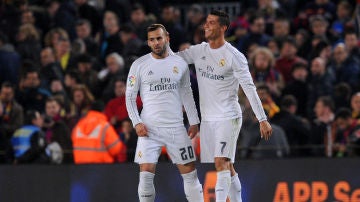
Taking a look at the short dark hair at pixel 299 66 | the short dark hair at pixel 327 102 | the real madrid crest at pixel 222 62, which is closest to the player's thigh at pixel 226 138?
the real madrid crest at pixel 222 62

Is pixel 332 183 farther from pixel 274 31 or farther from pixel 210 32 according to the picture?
pixel 274 31

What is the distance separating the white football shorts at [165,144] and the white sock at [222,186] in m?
0.41

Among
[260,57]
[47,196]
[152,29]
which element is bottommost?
[47,196]

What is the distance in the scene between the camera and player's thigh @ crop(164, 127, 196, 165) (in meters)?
13.1

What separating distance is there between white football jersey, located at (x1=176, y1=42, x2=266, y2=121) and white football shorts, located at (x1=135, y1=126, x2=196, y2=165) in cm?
43

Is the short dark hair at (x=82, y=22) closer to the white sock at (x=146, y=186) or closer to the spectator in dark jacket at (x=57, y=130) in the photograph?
the spectator in dark jacket at (x=57, y=130)

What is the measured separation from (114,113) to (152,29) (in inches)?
178

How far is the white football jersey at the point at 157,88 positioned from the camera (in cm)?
1303

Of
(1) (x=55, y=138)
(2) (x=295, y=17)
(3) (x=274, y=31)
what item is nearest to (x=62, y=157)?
(1) (x=55, y=138)

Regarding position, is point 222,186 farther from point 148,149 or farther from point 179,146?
point 148,149

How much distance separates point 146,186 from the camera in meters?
13.1

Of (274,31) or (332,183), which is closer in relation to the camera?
(332,183)

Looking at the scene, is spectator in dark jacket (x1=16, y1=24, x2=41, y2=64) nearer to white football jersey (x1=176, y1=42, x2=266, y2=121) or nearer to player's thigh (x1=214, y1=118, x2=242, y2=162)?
white football jersey (x1=176, y1=42, x2=266, y2=121)

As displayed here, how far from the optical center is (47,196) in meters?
15.6
